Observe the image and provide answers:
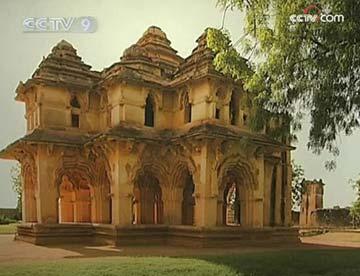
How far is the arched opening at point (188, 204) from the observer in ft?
54.0

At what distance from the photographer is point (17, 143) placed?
15133 millimetres

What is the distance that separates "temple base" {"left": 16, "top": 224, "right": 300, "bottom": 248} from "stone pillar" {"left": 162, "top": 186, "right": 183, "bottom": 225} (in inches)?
18.4

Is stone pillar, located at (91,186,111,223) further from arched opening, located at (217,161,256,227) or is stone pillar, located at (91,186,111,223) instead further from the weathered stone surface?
arched opening, located at (217,161,256,227)

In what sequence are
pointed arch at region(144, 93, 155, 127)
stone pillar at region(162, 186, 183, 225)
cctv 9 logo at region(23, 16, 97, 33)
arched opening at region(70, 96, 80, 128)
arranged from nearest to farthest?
→ cctv 9 logo at region(23, 16, 97, 33)
stone pillar at region(162, 186, 183, 225)
pointed arch at region(144, 93, 155, 127)
arched opening at region(70, 96, 80, 128)

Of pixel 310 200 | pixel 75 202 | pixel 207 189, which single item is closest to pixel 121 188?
pixel 207 189

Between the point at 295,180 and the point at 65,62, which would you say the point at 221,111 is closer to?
the point at 65,62

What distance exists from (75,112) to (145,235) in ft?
17.2

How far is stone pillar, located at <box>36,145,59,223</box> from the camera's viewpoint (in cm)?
1472

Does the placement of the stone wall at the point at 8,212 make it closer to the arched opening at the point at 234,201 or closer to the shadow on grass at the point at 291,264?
the arched opening at the point at 234,201

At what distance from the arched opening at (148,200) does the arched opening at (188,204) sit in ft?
2.77

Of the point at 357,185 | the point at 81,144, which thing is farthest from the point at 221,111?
the point at 357,185

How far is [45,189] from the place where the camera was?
1482 centimetres

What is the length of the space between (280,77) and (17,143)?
10200 mm

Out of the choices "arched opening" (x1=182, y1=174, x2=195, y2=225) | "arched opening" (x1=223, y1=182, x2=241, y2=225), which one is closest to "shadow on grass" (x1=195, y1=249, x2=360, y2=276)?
"arched opening" (x1=223, y1=182, x2=241, y2=225)
